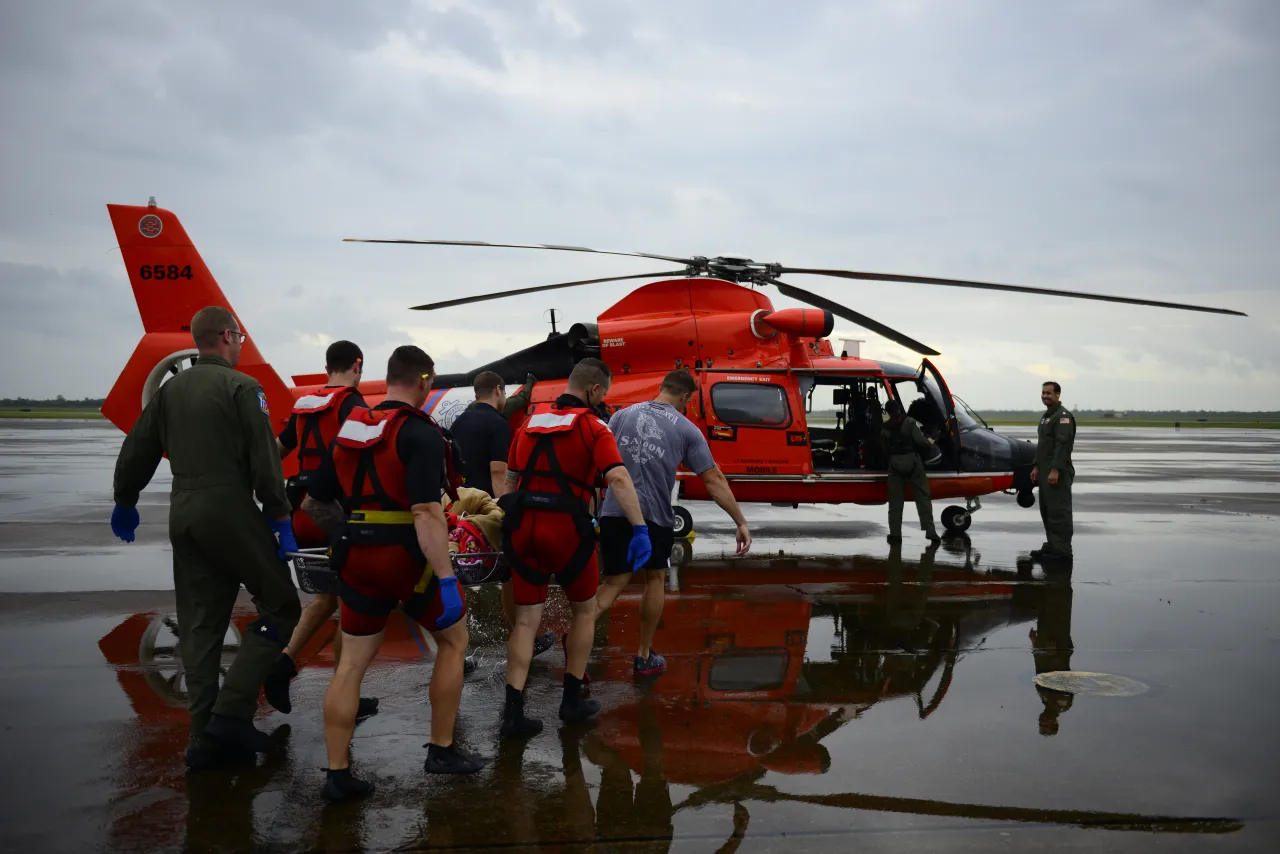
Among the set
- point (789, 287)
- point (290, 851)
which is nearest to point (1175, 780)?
point (290, 851)

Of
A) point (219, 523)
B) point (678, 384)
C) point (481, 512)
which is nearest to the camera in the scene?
point (219, 523)

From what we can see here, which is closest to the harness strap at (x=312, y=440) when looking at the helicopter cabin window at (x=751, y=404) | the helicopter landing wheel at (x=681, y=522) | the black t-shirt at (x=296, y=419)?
the black t-shirt at (x=296, y=419)

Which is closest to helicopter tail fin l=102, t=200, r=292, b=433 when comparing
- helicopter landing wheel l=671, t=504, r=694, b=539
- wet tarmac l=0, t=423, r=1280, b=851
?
wet tarmac l=0, t=423, r=1280, b=851

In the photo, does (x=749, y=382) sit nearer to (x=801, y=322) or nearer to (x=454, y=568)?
(x=801, y=322)

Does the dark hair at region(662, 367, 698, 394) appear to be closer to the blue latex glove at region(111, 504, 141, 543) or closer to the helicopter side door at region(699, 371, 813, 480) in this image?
the blue latex glove at region(111, 504, 141, 543)

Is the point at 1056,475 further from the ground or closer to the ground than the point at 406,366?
closer to the ground

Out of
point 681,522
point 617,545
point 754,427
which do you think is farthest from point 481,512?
point 754,427

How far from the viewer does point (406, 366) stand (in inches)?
147

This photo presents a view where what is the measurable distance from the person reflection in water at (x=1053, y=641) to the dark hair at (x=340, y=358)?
4.05m

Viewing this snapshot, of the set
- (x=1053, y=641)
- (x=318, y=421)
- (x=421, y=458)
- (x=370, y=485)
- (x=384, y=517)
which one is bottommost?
(x=1053, y=641)

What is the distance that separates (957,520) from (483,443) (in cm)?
734

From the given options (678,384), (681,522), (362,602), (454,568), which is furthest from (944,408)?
(362,602)

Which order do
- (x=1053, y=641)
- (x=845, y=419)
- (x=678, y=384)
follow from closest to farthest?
(x=678, y=384)
(x=1053, y=641)
(x=845, y=419)

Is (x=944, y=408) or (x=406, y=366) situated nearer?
(x=406, y=366)
